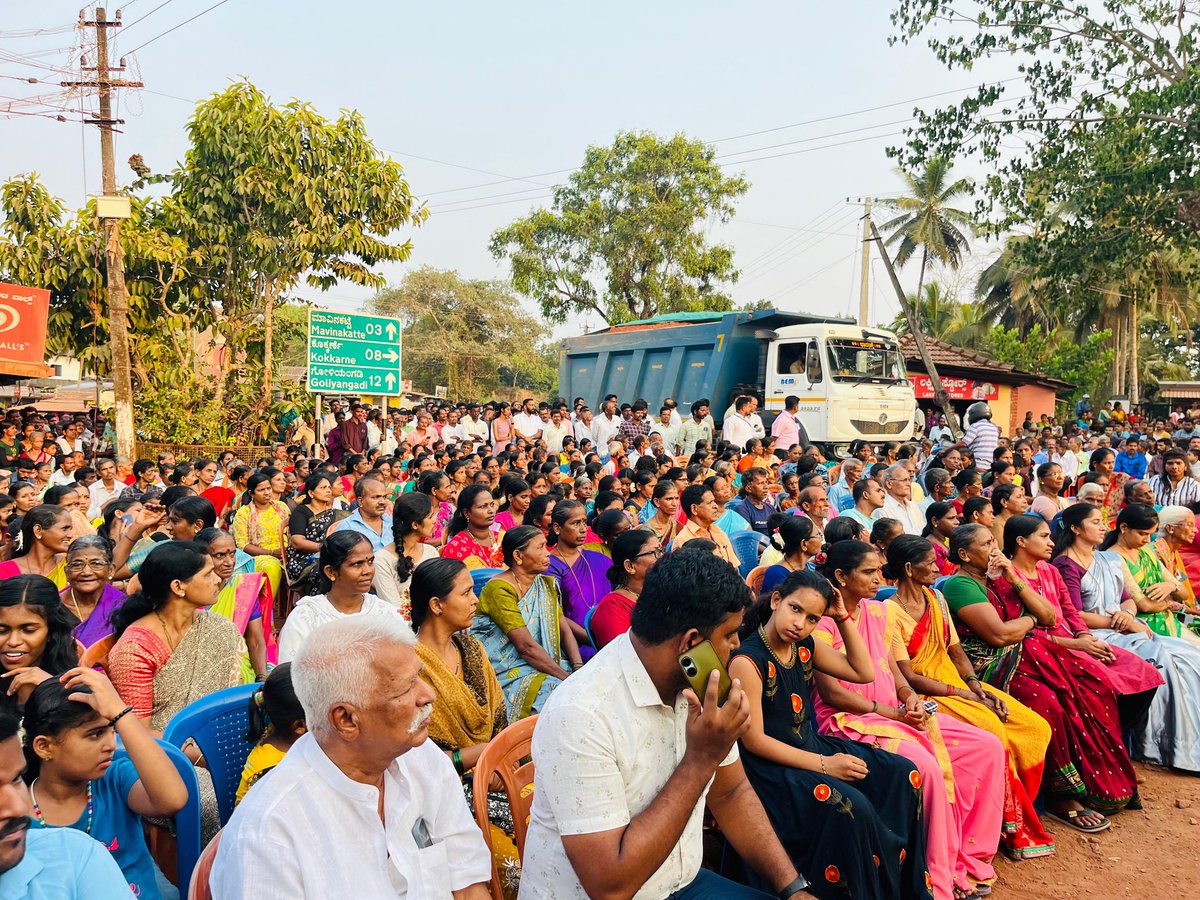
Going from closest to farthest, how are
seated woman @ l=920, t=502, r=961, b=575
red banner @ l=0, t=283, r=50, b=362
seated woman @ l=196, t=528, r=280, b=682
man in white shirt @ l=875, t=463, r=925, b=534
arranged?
seated woman @ l=196, t=528, r=280, b=682 < seated woman @ l=920, t=502, r=961, b=575 < man in white shirt @ l=875, t=463, r=925, b=534 < red banner @ l=0, t=283, r=50, b=362

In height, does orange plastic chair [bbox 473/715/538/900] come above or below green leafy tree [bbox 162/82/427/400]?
below

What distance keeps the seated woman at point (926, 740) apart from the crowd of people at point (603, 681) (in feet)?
0.05

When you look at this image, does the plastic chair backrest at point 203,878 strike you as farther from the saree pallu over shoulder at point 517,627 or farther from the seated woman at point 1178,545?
the seated woman at point 1178,545

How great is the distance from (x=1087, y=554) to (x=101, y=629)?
546 centimetres

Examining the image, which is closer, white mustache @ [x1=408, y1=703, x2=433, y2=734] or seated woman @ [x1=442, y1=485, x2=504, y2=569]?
white mustache @ [x1=408, y1=703, x2=433, y2=734]

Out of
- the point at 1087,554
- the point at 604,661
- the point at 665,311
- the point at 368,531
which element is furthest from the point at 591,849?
the point at 665,311

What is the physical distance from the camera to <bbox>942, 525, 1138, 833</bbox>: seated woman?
428 cm

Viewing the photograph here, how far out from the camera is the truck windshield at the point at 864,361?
14180 millimetres

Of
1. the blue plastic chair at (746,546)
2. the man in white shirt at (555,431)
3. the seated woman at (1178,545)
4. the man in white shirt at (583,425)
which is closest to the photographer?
the seated woman at (1178,545)

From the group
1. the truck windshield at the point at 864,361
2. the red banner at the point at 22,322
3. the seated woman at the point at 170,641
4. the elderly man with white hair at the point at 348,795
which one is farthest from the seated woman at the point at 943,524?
the red banner at the point at 22,322

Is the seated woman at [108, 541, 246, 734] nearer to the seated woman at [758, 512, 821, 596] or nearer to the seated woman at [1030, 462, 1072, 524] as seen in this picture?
the seated woman at [758, 512, 821, 596]

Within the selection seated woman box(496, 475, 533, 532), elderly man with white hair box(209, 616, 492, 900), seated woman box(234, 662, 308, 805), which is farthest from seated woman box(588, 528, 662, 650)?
seated woman box(496, 475, 533, 532)

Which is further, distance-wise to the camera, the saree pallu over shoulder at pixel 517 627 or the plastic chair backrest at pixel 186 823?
the saree pallu over shoulder at pixel 517 627

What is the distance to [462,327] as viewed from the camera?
1425 inches
